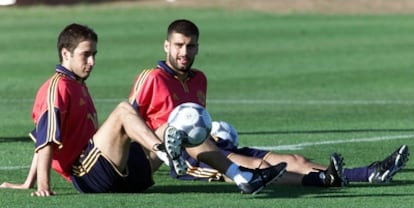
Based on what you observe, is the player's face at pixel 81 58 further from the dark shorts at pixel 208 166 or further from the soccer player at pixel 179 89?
the dark shorts at pixel 208 166

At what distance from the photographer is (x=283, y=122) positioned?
54.9 ft

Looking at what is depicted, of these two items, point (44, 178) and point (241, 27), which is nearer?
point (44, 178)

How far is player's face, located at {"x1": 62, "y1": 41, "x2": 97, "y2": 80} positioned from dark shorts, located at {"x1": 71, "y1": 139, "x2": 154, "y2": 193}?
1.84ft

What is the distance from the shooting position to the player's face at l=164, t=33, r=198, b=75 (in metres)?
11.4

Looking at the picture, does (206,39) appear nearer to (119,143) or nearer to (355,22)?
(355,22)

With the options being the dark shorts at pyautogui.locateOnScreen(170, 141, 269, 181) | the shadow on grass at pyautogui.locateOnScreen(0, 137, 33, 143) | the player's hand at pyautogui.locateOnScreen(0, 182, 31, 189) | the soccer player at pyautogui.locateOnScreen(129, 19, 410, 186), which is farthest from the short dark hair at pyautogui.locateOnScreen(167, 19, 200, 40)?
the shadow on grass at pyautogui.locateOnScreen(0, 137, 33, 143)

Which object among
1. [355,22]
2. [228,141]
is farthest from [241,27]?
[228,141]

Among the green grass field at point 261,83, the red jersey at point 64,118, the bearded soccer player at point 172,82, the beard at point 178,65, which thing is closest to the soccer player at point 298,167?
the green grass field at point 261,83

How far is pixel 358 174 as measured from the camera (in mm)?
11383

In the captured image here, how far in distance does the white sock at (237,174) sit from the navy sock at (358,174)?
1360 mm

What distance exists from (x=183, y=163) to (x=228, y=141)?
189 cm

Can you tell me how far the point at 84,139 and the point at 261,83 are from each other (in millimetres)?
11728

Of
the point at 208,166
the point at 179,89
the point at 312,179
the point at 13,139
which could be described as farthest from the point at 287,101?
the point at 312,179

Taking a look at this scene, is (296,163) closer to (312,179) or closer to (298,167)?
(298,167)
